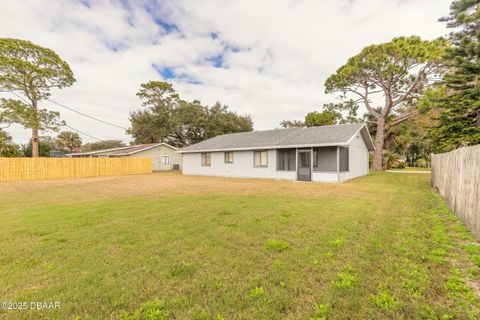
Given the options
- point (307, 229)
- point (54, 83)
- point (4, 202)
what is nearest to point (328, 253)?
point (307, 229)

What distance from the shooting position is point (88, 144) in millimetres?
64000

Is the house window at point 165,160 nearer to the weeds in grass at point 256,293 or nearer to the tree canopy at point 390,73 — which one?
the tree canopy at point 390,73

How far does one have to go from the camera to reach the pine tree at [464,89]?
7.95 metres

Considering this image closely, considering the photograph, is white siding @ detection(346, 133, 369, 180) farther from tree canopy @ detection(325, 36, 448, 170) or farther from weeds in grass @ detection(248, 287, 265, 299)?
weeds in grass @ detection(248, 287, 265, 299)

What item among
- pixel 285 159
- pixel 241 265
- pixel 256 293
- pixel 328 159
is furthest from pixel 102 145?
pixel 256 293

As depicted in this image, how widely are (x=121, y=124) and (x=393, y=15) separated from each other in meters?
39.6

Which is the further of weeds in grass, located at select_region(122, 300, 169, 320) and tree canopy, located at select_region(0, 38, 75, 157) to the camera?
tree canopy, located at select_region(0, 38, 75, 157)

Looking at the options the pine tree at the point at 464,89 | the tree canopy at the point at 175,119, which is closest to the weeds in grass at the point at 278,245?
the pine tree at the point at 464,89

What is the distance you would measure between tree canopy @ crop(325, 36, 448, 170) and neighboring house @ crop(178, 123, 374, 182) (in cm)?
626

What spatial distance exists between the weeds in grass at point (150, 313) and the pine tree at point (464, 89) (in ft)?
36.3

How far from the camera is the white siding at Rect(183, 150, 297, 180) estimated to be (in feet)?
53.8

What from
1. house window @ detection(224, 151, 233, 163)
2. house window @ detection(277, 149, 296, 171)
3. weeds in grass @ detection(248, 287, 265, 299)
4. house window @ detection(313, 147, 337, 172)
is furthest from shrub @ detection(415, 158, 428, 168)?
weeds in grass @ detection(248, 287, 265, 299)

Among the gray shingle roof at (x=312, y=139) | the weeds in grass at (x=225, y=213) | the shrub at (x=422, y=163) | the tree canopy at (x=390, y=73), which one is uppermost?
the tree canopy at (x=390, y=73)

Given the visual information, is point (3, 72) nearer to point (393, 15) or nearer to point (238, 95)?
point (238, 95)
